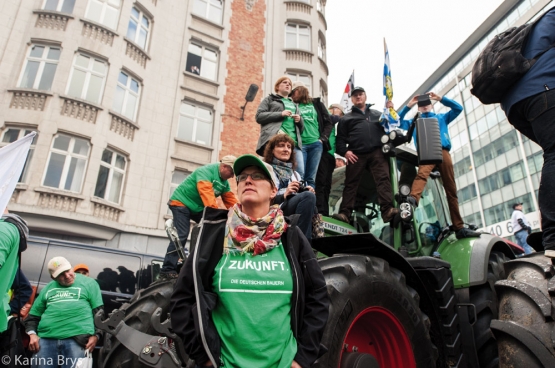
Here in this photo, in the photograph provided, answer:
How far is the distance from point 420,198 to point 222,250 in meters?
2.98

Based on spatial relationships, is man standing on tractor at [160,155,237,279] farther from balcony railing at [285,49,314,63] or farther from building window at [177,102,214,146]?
balcony railing at [285,49,314,63]

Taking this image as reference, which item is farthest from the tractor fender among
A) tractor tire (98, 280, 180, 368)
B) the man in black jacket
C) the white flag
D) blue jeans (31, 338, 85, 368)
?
blue jeans (31, 338, 85, 368)

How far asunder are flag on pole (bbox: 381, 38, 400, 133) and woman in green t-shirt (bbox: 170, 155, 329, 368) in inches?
108

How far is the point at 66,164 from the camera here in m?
12.5

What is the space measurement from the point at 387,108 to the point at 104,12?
1401cm

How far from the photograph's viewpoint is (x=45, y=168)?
12.1m

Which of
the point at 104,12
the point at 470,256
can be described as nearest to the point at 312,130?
the point at 470,256

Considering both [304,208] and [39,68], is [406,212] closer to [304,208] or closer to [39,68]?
[304,208]

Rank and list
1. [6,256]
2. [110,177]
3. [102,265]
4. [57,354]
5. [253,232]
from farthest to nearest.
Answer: [110,177], [102,265], [57,354], [6,256], [253,232]

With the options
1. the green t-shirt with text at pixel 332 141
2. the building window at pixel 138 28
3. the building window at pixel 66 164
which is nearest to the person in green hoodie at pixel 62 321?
the green t-shirt with text at pixel 332 141

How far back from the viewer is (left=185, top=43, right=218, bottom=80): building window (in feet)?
56.5

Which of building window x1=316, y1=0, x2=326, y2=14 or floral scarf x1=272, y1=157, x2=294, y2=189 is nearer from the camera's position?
floral scarf x1=272, y1=157, x2=294, y2=189

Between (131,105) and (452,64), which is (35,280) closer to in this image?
(131,105)

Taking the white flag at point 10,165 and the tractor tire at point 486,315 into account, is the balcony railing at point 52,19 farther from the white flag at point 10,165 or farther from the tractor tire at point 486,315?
the tractor tire at point 486,315
